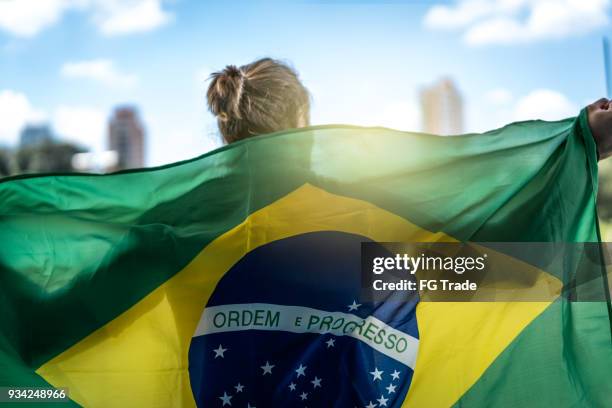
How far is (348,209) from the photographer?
3100 mm

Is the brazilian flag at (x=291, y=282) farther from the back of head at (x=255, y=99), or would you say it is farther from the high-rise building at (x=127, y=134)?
the high-rise building at (x=127, y=134)

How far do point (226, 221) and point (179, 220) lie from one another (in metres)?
0.18

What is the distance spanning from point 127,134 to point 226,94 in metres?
101

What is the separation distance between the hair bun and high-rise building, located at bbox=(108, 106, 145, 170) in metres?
99.7

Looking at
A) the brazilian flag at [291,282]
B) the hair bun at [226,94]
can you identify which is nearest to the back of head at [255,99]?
the hair bun at [226,94]

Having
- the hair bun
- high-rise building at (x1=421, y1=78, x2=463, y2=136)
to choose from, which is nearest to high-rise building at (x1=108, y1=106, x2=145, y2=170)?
high-rise building at (x1=421, y1=78, x2=463, y2=136)

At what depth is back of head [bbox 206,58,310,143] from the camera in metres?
3.22

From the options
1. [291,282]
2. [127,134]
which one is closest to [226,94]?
[291,282]

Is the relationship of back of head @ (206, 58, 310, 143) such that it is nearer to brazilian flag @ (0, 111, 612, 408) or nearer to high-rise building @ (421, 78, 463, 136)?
brazilian flag @ (0, 111, 612, 408)

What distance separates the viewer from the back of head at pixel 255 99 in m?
3.22

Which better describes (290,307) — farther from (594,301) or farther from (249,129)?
(594,301)

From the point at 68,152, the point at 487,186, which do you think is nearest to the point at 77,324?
the point at 487,186

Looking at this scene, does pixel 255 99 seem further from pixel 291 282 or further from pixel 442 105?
pixel 442 105

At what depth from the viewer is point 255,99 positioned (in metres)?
3.22
